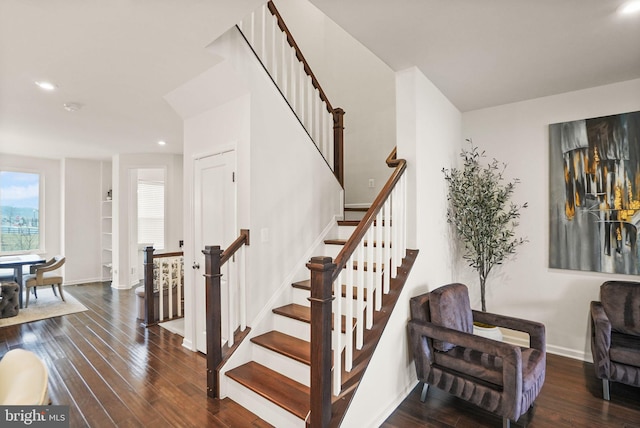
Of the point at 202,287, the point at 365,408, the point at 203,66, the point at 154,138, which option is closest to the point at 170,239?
the point at 154,138

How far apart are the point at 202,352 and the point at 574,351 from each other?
3.89m

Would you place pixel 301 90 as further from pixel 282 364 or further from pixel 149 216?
pixel 149 216

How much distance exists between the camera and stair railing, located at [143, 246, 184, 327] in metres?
4.24

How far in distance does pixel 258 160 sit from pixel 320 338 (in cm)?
173

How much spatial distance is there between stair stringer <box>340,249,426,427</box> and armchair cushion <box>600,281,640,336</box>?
1.66m

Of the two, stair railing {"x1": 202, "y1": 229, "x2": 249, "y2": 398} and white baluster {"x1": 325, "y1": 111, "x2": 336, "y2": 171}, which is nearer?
stair railing {"x1": 202, "y1": 229, "x2": 249, "y2": 398}

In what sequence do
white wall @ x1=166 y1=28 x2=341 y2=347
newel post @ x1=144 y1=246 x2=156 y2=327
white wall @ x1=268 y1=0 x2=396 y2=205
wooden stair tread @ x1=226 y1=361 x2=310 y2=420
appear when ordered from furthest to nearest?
white wall @ x1=268 y1=0 x2=396 y2=205 < newel post @ x1=144 y1=246 x2=156 y2=327 < white wall @ x1=166 y1=28 x2=341 y2=347 < wooden stair tread @ x1=226 y1=361 x2=310 y2=420

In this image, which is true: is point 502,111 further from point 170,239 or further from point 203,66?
point 170,239

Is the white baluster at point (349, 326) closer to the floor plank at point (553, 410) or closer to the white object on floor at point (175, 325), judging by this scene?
the floor plank at point (553, 410)

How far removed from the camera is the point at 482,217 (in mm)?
3213

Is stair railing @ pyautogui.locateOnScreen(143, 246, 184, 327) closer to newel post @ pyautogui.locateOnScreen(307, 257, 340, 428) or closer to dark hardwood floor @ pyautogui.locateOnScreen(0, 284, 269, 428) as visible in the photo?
dark hardwood floor @ pyautogui.locateOnScreen(0, 284, 269, 428)

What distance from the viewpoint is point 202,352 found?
135 inches

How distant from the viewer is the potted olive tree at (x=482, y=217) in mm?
3215

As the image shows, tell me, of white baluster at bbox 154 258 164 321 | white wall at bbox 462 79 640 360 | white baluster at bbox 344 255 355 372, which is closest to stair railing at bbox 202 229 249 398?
white baluster at bbox 344 255 355 372
